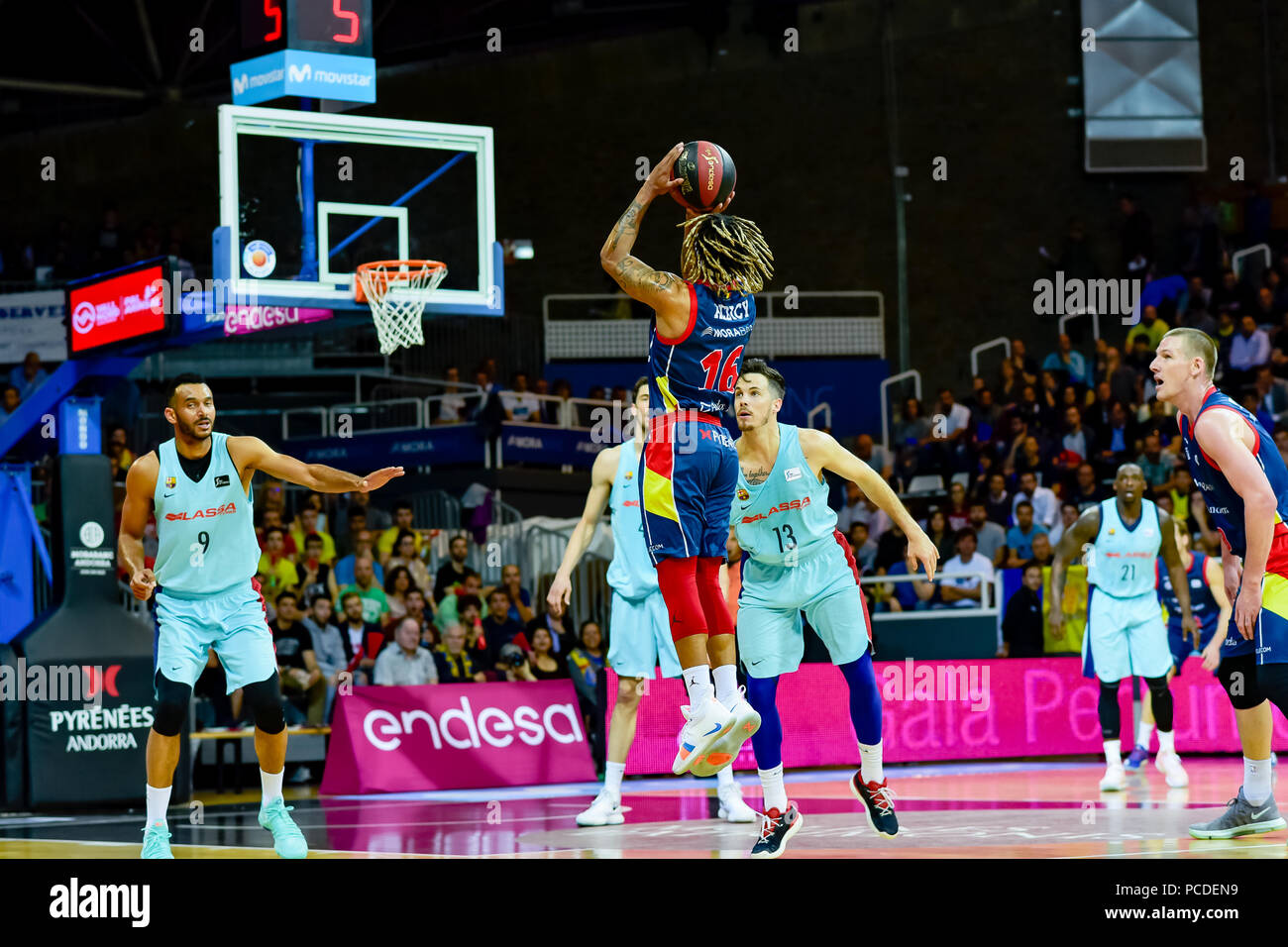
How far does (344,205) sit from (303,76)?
105 cm

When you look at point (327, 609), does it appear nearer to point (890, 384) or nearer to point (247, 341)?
point (247, 341)

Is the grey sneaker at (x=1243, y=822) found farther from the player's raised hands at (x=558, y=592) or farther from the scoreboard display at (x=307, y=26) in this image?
the scoreboard display at (x=307, y=26)

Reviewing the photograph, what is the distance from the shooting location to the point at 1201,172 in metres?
27.7

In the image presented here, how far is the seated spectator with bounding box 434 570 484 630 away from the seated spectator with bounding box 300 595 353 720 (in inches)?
42.6

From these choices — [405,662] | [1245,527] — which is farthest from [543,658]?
[1245,527]

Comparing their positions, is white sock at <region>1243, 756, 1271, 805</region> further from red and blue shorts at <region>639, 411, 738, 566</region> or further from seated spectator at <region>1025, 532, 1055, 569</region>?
seated spectator at <region>1025, 532, 1055, 569</region>

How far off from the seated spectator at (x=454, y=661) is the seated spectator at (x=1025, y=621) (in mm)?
5351

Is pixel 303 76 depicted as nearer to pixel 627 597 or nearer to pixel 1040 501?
pixel 627 597

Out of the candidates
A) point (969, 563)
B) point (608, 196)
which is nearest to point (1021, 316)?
point (608, 196)

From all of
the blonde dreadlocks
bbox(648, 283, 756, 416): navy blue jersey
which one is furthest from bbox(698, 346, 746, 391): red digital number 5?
the blonde dreadlocks

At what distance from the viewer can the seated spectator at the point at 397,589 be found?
16.2 metres

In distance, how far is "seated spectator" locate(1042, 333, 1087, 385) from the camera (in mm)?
23938

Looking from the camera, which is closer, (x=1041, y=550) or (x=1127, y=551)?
(x=1127, y=551)

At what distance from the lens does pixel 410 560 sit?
58.1ft
